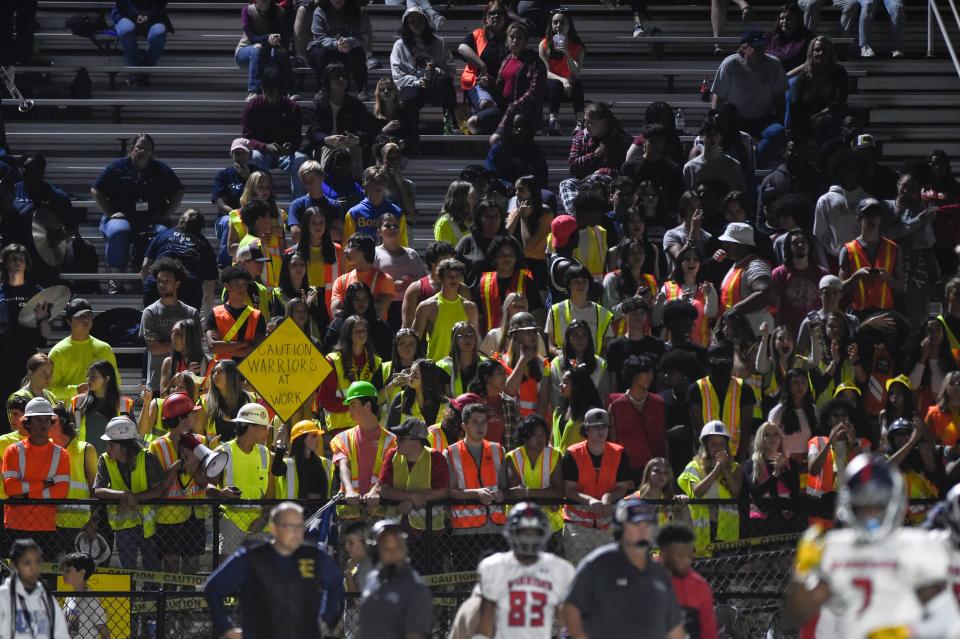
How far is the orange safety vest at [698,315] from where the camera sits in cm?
1698

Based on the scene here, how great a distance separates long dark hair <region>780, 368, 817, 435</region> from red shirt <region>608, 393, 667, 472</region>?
1.01 meters

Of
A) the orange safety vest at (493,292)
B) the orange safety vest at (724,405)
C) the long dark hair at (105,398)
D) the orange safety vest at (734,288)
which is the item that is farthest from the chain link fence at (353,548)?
the orange safety vest at (734,288)

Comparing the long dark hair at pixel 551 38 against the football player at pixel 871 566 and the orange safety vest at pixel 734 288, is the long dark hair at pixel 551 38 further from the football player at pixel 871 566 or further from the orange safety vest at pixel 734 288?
the football player at pixel 871 566

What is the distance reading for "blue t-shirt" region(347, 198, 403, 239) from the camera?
18141 mm

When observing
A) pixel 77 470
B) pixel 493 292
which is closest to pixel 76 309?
pixel 77 470

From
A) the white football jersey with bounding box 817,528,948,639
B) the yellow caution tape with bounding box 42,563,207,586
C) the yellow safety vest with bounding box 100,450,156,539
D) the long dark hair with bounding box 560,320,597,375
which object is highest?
the long dark hair with bounding box 560,320,597,375

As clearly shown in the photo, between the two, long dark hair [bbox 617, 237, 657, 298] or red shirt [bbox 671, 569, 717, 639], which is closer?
red shirt [bbox 671, 569, 717, 639]

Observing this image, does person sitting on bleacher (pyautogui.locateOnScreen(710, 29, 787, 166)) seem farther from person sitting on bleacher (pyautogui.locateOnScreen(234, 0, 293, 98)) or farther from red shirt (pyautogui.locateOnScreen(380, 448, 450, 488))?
red shirt (pyautogui.locateOnScreen(380, 448, 450, 488))

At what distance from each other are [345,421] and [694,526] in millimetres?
3096

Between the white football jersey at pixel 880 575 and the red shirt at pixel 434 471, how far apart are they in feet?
16.4

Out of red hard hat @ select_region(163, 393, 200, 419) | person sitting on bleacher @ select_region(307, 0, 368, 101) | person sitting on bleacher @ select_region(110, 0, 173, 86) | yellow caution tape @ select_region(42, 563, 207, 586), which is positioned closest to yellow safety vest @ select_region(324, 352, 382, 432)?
red hard hat @ select_region(163, 393, 200, 419)

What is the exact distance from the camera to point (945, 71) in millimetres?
23219

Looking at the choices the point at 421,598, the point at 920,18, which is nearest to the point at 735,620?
the point at 421,598

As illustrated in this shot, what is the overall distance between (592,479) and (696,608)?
8.47 ft
